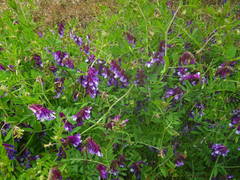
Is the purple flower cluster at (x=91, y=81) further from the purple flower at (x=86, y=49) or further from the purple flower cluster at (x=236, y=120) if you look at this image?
the purple flower cluster at (x=236, y=120)

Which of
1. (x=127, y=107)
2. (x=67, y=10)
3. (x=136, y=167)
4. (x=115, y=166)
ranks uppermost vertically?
(x=67, y=10)

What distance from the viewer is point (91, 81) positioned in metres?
1.37

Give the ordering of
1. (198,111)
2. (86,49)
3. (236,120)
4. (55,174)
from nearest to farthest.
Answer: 1. (55,174)
2. (236,120)
3. (198,111)
4. (86,49)

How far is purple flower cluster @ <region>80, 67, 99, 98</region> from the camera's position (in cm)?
137

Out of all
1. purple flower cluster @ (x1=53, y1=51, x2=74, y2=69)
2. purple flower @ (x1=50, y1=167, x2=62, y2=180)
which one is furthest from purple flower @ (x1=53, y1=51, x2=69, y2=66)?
purple flower @ (x1=50, y1=167, x2=62, y2=180)

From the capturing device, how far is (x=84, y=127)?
55.6 inches

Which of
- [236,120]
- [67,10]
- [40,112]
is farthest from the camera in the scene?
[67,10]

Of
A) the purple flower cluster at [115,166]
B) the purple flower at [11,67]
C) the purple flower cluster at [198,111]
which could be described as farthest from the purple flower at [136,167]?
the purple flower at [11,67]

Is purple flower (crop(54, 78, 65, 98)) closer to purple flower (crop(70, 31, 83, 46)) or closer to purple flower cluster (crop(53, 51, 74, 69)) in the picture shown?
purple flower cluster (crop(53, 51, 74, 69))

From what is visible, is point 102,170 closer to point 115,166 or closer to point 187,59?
point 115,166

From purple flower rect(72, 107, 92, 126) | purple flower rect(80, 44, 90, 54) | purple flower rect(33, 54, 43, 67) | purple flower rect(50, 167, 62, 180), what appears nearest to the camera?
purple flower rect(50, 167, 62, 180)

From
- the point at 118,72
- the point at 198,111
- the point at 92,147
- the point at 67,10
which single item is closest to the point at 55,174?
the point at 92,147

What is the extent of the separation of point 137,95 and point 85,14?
10.1ft

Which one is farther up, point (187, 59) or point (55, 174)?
point (187, 59)
